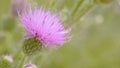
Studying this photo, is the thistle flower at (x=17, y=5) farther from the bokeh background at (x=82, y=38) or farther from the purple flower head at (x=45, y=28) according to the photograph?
the purple flower head at (x=45, y=28)

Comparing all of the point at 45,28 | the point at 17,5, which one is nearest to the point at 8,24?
the point at 17,5

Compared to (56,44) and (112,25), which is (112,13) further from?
(56,44)

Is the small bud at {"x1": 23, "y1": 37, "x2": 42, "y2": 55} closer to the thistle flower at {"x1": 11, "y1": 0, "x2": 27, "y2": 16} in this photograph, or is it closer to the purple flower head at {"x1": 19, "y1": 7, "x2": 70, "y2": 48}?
the purple flower head at {"x1": 19, "y1": 7, "x2": 70, "y2": 48}

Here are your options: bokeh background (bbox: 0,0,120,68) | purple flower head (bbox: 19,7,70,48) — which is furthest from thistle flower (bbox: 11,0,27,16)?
purple flower head (bbox: 19,7,70,48)

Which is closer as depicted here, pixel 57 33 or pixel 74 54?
pixel 57 33

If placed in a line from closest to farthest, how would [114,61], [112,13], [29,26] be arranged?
[29,26]
[112,13]
[114,61]

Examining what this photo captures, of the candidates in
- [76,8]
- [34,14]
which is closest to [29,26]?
[34,14]

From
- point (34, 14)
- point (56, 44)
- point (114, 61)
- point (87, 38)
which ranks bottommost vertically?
point (56, 44)

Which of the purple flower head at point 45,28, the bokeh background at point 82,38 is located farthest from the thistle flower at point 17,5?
the purple flower head at point 45,28
